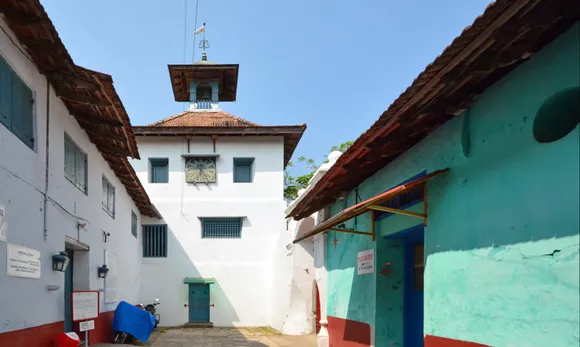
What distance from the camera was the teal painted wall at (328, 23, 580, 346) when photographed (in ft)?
10.7

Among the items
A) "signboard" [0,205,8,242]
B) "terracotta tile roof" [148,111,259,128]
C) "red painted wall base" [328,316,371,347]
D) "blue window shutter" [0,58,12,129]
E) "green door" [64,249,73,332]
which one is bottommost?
"red painted wall base" [328,316,371,347]

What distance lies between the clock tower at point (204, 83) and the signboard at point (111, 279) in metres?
10.9

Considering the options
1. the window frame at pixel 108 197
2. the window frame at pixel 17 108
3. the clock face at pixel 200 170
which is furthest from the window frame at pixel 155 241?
the window frame at pixel 17 108

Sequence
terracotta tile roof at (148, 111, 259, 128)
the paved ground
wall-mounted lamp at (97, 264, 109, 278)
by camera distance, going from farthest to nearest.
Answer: terracotta tile roof at (148, 111, 259, 128) < the paved ground < wall-mounted lamp at (97, 264, 109, 278)

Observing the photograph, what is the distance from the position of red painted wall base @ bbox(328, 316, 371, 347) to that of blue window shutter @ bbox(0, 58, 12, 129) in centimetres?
571

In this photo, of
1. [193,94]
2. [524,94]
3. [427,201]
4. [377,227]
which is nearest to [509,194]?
[524,94]

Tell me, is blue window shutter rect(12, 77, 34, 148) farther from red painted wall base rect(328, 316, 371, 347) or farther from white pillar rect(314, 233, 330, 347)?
white pillar rect(314, 233, 330, 347)

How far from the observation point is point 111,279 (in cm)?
1148

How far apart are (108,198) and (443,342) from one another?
8.79 metres

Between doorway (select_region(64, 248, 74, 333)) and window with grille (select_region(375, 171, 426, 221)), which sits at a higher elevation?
window with grille (select_region(375, 171, 426, 221))

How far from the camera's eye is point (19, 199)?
575 centimetres

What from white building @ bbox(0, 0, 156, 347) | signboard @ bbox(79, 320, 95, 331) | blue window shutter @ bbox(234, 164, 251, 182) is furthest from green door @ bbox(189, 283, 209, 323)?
signboard @ bbox(79, 320, 95, 331)

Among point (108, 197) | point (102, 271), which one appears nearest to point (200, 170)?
point (108, 197)

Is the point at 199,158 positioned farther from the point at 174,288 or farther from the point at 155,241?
the point at 174,288
